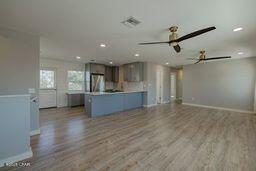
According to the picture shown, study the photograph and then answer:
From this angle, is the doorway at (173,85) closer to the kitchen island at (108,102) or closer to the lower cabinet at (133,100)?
the lower cabinet at (133,100)

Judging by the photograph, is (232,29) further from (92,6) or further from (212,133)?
(92,6)

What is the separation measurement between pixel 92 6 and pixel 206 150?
326 centimetres

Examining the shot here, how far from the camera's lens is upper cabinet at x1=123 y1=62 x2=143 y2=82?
6984 millimetres

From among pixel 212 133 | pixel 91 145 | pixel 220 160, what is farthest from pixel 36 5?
pixel 212 133

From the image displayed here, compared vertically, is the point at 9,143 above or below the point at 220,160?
above

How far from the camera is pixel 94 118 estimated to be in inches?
183

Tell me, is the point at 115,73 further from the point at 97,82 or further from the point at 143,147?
the point at 143,147

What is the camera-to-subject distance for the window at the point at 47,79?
20.1ft

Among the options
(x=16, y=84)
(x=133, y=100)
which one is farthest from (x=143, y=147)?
(x=133, y=100)

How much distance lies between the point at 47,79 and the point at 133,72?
4383 millimetres

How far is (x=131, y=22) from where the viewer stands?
8.17 feet

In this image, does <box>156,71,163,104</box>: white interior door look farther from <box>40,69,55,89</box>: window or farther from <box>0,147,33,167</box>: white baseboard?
<box>0,147,33,167</box>: white baseboard

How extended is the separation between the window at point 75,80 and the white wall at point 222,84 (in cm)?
618

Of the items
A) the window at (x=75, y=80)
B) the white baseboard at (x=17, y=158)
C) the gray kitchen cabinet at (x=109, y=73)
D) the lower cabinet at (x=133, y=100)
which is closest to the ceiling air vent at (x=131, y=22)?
the white baseboard at (x=17, y=158)
